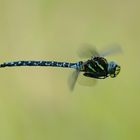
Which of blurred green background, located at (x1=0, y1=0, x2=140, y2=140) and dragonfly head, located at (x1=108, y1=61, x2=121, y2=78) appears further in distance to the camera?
blurred green background, located at (x1=0, y1=0, x2=140, y2=140)

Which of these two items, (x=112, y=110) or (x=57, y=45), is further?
(x=57, y=45)

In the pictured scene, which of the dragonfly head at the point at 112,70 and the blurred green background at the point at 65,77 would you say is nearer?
the dragonfly head at the point at 112,70

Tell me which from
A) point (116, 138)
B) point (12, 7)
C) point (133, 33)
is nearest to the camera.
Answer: point (116, 138)

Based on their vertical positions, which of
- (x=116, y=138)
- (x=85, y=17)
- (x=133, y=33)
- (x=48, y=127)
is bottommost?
(x=116, y=138)

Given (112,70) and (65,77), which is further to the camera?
(65,77)

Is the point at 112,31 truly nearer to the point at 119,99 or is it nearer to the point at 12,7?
the point at 119,99

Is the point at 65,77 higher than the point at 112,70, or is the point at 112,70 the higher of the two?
the point at 65,77

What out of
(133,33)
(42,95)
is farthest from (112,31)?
(42,95)

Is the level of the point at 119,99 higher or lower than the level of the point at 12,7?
lower
